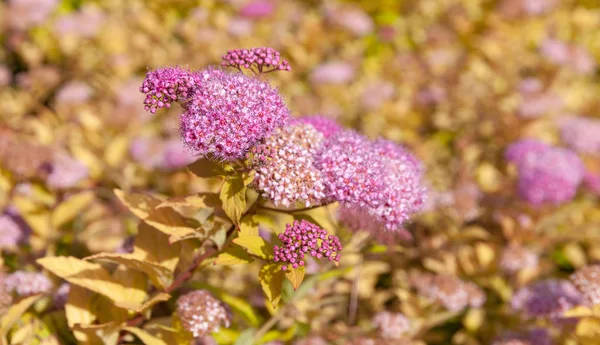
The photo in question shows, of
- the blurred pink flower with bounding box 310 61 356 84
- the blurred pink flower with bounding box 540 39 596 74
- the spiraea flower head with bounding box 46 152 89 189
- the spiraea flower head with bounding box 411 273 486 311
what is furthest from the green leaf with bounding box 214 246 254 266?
the blurred pink flower with bounding box 540 39 596 74

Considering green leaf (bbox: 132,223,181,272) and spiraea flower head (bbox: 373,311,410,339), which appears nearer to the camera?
green leaf (bbox: 132,223,181,272)

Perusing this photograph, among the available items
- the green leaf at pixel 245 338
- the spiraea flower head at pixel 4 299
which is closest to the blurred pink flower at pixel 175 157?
the spiraea flower head at pixel 4 299

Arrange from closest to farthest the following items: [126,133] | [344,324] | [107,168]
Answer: [344,324], [107,168], [126,133]

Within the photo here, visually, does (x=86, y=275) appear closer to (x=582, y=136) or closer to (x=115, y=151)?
(x=115, y=151)

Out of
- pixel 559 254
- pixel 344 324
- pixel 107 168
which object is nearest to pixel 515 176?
pixel 559 254

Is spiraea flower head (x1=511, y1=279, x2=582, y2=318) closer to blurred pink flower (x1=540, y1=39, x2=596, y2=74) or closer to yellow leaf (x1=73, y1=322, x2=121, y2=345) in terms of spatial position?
yellow leaf (x1=73, y1=322, x2=121, y2=345)

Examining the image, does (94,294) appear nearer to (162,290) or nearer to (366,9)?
(162,290)

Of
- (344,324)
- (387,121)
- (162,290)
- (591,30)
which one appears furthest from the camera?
(591,30)
